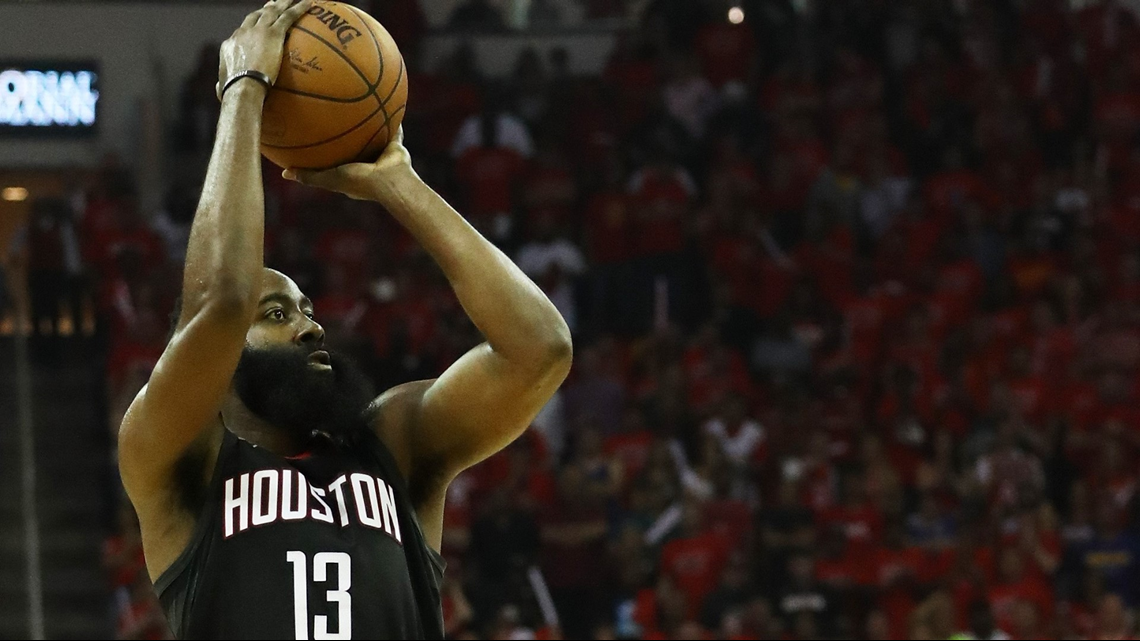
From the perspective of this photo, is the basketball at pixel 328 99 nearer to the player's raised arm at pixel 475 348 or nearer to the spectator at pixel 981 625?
the player's raised arm at pixel 475 348

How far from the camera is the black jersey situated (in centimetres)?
262

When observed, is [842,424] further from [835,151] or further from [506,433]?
[506,433]

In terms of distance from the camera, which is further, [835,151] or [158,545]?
[835,151]

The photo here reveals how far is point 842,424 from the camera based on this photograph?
10.1m

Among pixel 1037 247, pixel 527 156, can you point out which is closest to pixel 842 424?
pixel 1037 247

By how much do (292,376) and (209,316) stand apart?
35 centimetres

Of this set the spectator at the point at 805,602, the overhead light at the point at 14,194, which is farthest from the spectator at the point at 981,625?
the overhead light at the point at 14,194

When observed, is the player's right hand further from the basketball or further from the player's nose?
the player's nose

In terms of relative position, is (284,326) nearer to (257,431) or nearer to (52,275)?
(257,431)

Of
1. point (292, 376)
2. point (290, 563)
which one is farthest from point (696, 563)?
point (290, 563)

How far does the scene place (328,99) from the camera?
2.85 meters

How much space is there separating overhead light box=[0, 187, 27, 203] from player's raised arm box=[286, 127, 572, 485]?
11062 mm

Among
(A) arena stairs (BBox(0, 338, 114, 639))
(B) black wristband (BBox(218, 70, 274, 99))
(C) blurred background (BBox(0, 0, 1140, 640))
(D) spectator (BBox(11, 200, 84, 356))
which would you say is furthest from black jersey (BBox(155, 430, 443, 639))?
(D) spectator (BBox(11, 200, 84, 356))

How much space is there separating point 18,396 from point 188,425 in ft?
29.7
